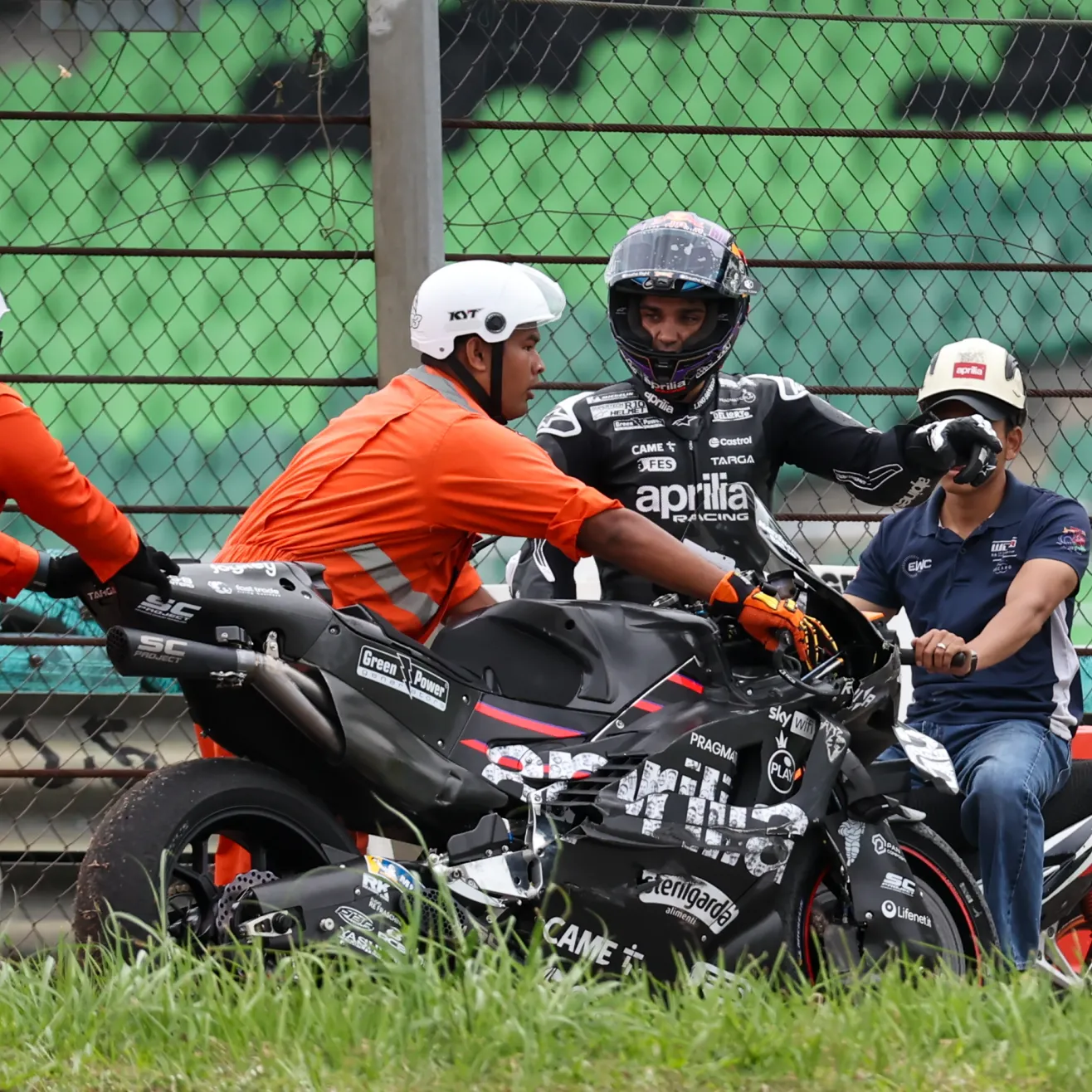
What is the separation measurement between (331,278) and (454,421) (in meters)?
2.47

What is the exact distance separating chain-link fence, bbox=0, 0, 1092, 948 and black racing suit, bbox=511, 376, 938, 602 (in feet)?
4.37

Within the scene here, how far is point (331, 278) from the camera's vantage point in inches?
231

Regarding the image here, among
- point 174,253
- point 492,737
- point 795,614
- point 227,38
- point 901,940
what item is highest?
point 227,38

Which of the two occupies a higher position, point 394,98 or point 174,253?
point 394,98

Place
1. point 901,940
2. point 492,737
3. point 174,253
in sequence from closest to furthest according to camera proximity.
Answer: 1. point 492,737
2. point 901,940
3. point 174,253

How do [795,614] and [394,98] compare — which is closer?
[795,614]

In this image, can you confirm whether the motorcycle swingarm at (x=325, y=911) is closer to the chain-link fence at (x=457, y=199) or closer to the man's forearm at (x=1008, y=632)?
the man's forearm at (x=1008, y=632)

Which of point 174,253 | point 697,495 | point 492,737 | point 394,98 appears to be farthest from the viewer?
point 174,253

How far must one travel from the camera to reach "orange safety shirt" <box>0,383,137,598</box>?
3.18 meters

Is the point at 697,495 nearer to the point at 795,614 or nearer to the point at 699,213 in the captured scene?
the point at 795,614

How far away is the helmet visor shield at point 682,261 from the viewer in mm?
4102

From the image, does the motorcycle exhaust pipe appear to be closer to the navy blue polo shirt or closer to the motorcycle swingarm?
the motorcycle swingarm

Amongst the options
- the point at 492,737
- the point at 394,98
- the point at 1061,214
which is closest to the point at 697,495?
the point at 492,737

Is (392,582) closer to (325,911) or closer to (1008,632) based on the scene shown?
(325,911)
